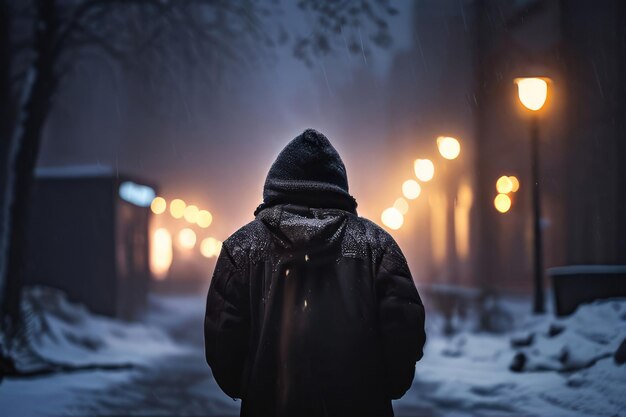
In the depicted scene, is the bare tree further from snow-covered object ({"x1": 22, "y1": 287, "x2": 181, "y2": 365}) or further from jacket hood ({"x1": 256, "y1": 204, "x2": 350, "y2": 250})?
jacket hood ({"x1": 256, "y1": 204, "x2": 350, "y2": 250})

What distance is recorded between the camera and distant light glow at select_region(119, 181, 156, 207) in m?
22.7

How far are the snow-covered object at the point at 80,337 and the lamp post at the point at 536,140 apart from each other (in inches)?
285

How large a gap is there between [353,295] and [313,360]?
33 cm

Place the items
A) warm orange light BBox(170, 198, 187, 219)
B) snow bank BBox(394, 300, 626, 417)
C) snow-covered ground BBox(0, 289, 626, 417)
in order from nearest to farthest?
snow bank BBox(394, 300, 626, 417), snow-covered ground BBox(0, 289, 626, 417), warm orange light BBox(170, 198, 187, 219)

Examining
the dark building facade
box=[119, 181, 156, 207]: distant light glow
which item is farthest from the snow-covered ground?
box=[119, 181, 156, 207]: distant light glow

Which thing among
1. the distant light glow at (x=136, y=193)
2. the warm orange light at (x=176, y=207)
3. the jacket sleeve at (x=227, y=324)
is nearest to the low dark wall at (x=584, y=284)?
the jacket sleeve at (x=227, y=324)

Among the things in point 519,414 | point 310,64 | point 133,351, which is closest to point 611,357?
point 519,414

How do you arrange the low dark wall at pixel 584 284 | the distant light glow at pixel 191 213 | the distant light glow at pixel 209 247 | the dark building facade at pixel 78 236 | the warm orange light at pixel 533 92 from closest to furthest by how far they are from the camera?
the low dark wall at pixel 584 284, the warm orange light at pixel 533 92, the dark building facade at pixel 78 236, the distant light glow at pixel 191 213, the distant light glow at pixel 209 247

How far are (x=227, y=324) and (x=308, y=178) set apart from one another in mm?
763

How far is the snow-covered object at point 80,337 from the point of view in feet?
44.7

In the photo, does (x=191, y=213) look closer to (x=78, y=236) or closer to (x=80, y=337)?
(x=78, y=236)

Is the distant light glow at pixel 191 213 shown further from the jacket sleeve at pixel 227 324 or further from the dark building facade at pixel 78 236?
the jacket sleeve at pixel 227 324

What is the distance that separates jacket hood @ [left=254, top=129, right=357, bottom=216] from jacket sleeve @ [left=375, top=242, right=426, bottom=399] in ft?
1.21

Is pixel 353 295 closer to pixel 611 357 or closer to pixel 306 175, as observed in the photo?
pixel 306 175
